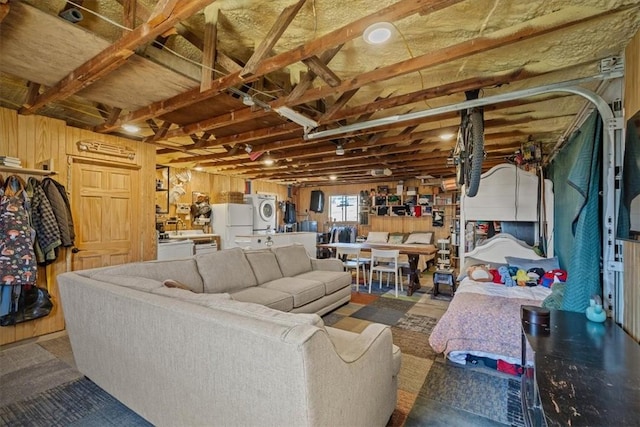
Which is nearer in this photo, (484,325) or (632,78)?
(632,78)

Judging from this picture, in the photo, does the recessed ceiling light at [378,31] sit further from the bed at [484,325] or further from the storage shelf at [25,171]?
the storage shelf at [25,171]

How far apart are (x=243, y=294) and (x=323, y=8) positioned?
2.66 meters

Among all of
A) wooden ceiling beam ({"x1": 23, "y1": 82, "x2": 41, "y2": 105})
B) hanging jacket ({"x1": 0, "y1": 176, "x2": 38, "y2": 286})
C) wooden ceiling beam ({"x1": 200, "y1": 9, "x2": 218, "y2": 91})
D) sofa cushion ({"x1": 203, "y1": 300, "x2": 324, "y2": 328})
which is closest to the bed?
sofa cushion ({"x1": 203, "y1": 300, "x2": 324, "y2": 328})

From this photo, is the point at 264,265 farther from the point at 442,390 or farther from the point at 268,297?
the point at 442,390

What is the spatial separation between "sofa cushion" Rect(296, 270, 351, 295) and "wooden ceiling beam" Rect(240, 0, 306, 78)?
9.00 ft

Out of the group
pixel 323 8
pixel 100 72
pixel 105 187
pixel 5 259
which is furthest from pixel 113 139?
pixel 323 8

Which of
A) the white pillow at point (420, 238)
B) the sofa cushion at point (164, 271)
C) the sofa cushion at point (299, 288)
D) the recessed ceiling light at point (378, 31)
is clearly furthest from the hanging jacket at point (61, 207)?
the white pillow at point (420, 238)

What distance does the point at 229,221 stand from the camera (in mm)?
6816

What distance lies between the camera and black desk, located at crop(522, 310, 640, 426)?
40.0 inches

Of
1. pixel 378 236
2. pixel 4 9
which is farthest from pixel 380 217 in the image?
pixel 4 9

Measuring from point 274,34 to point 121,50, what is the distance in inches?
38.9

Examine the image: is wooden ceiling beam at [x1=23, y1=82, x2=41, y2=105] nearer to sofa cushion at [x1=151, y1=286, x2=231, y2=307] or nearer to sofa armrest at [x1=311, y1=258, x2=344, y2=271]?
sofa cushion at [x1=151, y1=286, x2=231, y2=307]

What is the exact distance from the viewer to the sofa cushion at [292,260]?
170 inches

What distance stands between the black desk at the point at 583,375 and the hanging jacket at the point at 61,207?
4.33 meters
